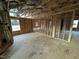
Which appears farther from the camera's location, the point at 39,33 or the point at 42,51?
the point at 39,33

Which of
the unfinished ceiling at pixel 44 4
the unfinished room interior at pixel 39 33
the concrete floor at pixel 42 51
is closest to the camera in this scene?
the concrete floor at pixel 42 51

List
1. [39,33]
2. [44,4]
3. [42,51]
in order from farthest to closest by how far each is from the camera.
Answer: [39,33] < [44,4] < [42,51]

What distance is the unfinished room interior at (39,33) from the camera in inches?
111

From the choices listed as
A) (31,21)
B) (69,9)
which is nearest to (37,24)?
(31,21)

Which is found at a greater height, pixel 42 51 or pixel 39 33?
pixel 39 33

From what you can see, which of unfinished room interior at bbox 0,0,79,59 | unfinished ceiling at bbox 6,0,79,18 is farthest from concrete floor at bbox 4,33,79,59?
unfinished ceiling at bbox 6,0,79,18

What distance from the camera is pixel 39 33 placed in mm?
Answer: 7672

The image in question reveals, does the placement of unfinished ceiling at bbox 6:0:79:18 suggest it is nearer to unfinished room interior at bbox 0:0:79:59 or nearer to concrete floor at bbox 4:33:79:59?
unfinished room interior at bbox 0:0:79:59

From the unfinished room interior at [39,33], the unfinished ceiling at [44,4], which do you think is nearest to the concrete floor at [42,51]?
the unfinished room interior at [39,33]

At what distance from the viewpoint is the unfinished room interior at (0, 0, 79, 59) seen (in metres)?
2.83

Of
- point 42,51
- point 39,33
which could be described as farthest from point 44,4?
point 39,33

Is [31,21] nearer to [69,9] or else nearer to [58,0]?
[69,9]

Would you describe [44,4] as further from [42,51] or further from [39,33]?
[39,33]

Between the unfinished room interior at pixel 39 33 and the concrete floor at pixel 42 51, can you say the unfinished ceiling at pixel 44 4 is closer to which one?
the unfinished room interior at pixel 39 33
